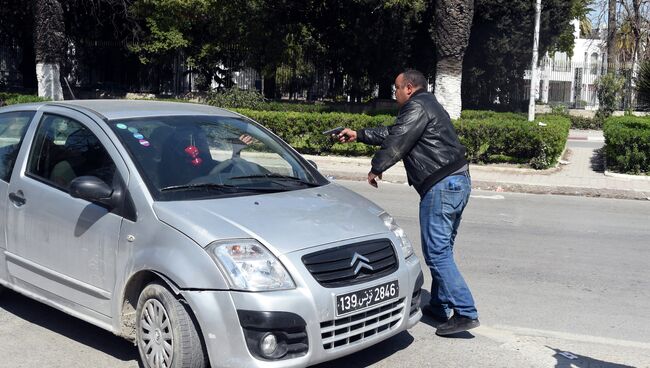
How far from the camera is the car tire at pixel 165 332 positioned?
4.07 meters

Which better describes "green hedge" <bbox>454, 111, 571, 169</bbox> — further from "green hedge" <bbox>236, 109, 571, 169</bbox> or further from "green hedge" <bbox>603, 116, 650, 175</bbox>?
"green hedge" <bbox>603, 116, 650, 175</bbox>

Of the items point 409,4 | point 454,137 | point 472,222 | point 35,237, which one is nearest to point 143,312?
point 35,237

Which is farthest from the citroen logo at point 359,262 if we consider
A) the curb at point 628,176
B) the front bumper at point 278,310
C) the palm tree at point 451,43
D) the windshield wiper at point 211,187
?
the palm tree at point 451,43

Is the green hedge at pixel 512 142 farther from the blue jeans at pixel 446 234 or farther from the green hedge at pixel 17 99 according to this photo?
the green hedge at pixel 17 99

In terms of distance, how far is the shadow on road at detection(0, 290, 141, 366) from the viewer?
5.00 m

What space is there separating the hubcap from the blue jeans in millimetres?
2043

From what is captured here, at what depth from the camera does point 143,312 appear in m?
4.34

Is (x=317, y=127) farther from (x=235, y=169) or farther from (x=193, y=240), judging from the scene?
(x=193, y=240)

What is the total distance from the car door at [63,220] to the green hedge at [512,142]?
12.0 metres

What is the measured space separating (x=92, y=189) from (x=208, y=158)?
868 millimetres

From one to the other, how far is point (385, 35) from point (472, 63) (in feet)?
14.3

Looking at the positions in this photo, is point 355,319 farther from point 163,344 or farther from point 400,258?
point 163,344

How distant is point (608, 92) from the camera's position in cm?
3066

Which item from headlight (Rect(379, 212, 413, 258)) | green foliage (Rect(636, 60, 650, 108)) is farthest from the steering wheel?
green foliage (Rect(636, 60, 650, 108))
